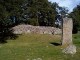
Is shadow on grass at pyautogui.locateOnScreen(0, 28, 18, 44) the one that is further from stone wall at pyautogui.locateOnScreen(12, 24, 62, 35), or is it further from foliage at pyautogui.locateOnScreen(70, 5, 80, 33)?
foliage at pyautogui.locateOnScreen(70, 5, 80, 33)

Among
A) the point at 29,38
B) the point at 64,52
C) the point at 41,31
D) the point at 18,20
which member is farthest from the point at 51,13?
the point at 64,52

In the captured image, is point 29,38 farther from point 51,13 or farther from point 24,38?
point 51,13

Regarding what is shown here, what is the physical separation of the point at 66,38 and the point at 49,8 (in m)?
52.2

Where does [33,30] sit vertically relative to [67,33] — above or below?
below

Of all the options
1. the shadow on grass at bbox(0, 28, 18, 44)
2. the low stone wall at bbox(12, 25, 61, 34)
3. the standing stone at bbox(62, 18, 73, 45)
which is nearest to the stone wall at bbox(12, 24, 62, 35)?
the low stone wall at bbox(12, 25, 61, 34)

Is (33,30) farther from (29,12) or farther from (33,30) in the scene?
(29,12)

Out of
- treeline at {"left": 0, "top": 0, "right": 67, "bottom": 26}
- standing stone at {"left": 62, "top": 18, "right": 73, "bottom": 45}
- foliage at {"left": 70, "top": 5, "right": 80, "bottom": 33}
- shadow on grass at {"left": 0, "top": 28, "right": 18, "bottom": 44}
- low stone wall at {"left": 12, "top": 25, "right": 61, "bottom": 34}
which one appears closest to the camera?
standing stone at {"left": 62, "top": 18, "right": 73, "bottom": 45}

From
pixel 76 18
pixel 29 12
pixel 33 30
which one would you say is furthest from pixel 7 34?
pixel 76 18

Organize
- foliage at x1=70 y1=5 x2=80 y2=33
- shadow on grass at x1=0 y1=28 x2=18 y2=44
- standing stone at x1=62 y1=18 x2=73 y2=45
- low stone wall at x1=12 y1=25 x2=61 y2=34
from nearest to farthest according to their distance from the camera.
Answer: standing stone at x1=62 y1=18 x2=73 y2=45 < shadow on grass at x1=0 y1=28 x2=18 y2=44 < low stone wall at x1=12 y1=25 x2=61 y2=34 < foliage at x1=70 y1=5 x2=80 y2=33

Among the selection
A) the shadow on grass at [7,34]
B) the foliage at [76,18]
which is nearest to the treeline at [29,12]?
the shadow on grass at [7,34]

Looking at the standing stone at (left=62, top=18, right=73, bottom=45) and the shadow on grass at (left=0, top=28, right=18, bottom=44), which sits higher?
the standing stone at (left=62, top=18, right=73, bottom=45)

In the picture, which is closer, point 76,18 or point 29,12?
point 29,12

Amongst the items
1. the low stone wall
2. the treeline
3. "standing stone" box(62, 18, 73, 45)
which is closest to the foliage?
the treeline

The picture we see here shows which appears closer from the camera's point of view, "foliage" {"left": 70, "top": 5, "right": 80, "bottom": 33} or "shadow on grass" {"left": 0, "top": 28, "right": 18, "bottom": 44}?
"shadow on grass" {"left": 0, "top": 28, "right": 18, "bottom": 44}
